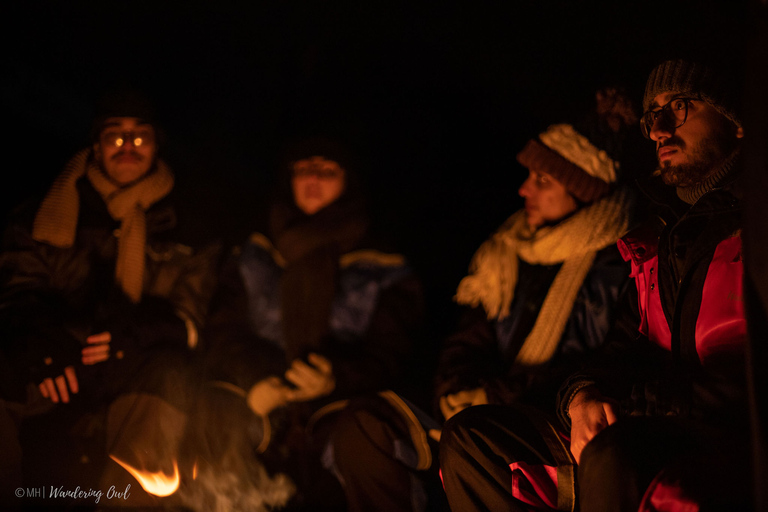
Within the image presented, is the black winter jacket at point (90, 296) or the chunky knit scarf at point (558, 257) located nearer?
the chunky knit scarf at point (558, 257)

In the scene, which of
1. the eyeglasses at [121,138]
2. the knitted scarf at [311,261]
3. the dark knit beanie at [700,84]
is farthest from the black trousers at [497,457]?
the eyeglasses at [121,138]

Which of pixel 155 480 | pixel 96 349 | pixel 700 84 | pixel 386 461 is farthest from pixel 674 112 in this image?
pixel 96 349

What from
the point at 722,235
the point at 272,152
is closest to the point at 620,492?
the point at 722,235

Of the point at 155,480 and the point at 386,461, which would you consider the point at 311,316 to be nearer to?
the point at 386,461

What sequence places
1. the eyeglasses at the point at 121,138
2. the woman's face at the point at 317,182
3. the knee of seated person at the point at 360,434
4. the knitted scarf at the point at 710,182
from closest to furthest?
the knitted scarf at the point at 710,182, the knee of seated person at the point at 360,434, the eyeglasses at the point at 121,138, the woman's face at the point at 317,182

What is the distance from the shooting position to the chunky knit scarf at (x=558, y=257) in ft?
7.29

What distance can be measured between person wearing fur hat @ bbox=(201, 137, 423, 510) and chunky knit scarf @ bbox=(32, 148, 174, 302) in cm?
43

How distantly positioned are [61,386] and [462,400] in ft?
5.31

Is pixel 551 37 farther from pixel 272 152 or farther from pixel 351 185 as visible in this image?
pixel 272 152

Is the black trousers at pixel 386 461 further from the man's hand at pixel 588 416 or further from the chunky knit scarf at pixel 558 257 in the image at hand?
the man's hand at pixel 588 416

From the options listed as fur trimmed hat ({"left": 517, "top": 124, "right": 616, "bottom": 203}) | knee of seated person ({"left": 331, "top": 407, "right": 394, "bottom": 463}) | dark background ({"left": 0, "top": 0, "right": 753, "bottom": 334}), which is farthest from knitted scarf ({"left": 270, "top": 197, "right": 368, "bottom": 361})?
fur trimmed hat ({"left": 517, "top": 124, "right": 616, "bottom": 203})

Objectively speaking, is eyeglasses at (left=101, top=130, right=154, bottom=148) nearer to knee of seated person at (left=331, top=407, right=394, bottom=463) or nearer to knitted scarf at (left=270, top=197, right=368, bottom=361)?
knitted scarf at (left=270, top=197, right=368, bottom=361)

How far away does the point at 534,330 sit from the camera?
7.61ft

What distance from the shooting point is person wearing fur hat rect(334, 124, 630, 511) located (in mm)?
2221
